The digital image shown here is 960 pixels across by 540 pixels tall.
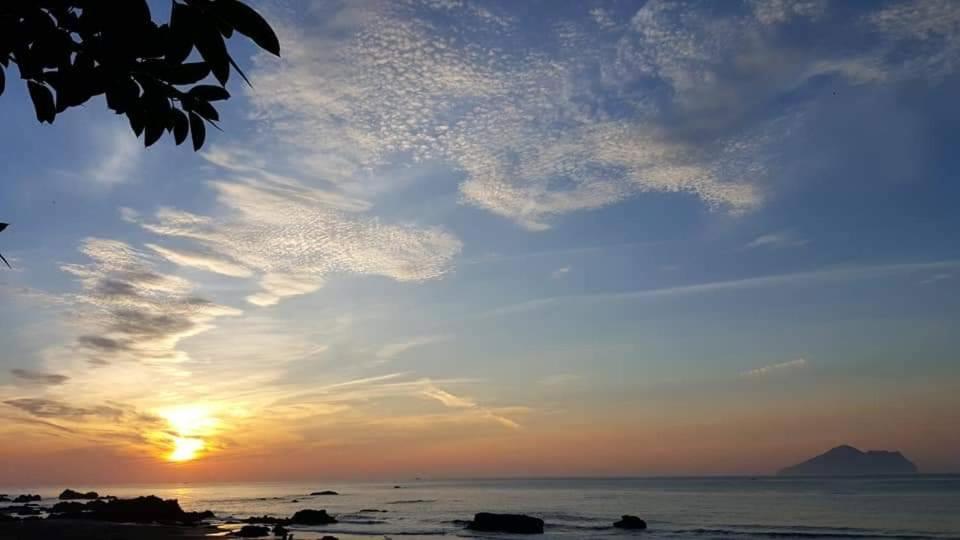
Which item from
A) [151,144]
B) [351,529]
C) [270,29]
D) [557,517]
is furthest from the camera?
[557,517]

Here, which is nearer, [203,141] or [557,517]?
[203,141]

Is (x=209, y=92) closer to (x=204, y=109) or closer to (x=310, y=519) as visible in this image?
(x=204, y=109)

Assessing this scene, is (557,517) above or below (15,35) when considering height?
below

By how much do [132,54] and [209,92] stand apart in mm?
411

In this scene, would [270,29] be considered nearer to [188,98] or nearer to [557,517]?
[188,98]

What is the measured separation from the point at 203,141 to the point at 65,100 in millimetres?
519

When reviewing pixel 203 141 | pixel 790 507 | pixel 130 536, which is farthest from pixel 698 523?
pixel 203 141

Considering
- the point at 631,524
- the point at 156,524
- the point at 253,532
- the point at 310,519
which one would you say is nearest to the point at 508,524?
the point at 631,524

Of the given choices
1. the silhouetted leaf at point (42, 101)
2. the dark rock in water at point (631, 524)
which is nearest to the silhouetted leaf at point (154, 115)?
the silhouetted leaf at point (42, 101)

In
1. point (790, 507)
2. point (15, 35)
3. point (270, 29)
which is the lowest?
point (790, 507)

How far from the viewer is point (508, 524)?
58.0m

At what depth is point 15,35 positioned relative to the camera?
2.48 meters

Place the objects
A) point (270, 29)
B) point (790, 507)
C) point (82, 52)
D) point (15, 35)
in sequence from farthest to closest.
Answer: point (790, 507)
point (82, 52)
point (15, 35)
point (270, 29)

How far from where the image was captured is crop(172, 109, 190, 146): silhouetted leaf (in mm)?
2865
